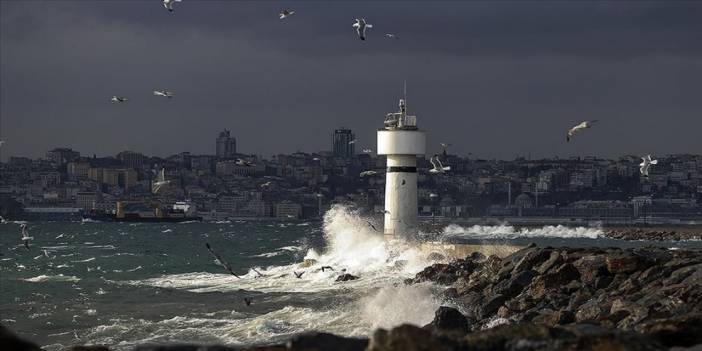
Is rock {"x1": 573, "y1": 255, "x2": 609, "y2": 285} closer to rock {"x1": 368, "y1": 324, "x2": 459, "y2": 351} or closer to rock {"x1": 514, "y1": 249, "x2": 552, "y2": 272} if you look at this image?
rock {"x1": 514, "y1": 249, "x2": 552, "y2": 272}

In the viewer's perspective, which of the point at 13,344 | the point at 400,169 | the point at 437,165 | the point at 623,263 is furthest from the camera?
the point at 437,165

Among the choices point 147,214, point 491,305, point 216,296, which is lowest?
point 147,214

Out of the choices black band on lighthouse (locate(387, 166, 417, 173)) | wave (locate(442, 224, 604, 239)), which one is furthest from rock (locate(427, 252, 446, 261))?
wave (locate(442, 224, 604, 239))

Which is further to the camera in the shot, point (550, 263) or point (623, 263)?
point (550, 263)

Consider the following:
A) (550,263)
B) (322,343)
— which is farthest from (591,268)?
(322,343)

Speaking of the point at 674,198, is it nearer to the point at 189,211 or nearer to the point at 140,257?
the point at 189,211

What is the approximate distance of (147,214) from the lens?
15038 cm

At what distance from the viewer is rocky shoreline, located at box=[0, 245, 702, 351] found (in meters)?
9.55

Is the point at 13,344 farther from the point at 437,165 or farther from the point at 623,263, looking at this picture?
the point at 437,165

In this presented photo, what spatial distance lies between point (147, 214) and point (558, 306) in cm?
13369

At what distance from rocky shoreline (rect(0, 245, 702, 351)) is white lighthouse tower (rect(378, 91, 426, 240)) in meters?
4.18

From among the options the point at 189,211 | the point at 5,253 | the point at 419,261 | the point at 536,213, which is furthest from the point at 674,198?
the point at 419,261

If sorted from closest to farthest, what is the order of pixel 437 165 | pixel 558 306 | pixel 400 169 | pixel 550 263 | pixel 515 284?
pixel 558 306
pixel 515 284
pixel 550 263
pixel 400 169
pixel 437 165

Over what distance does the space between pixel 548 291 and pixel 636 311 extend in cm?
565
